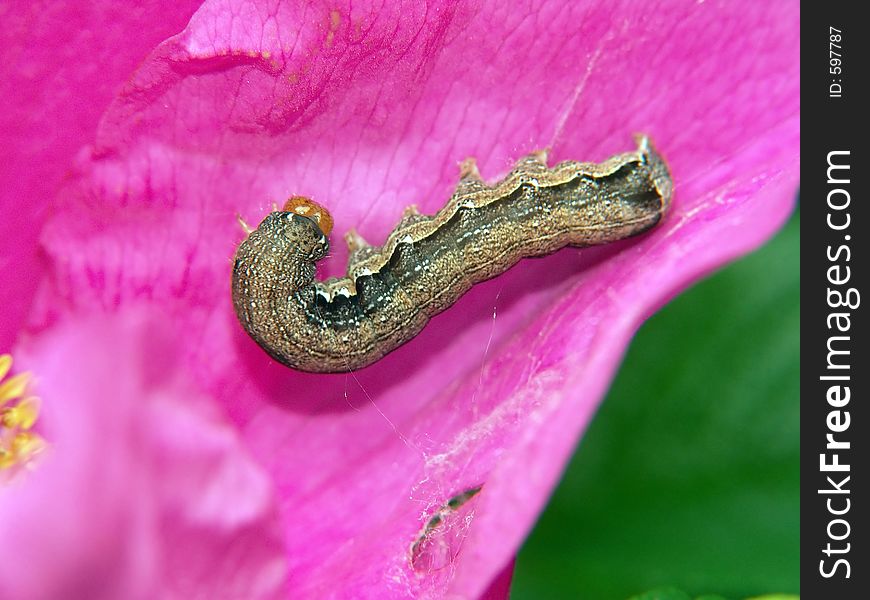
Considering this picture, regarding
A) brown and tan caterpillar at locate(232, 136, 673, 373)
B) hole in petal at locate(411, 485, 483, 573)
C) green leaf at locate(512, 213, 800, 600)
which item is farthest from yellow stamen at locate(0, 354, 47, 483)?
green leaf at locate(512, 213, 800, 600)

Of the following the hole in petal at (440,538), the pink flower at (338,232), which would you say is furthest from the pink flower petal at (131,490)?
the hole in petal at (440,538)

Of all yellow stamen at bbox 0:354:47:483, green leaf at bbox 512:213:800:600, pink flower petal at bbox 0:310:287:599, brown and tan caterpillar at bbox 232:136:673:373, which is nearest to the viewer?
pink flower petal at bbox 0:310:287:599

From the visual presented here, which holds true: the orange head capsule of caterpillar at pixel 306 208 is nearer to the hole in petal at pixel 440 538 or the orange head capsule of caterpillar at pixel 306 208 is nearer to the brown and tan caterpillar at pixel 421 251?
the brown and tan caterpillar at pixel 421 251

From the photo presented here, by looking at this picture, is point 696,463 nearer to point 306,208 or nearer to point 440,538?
point 440,538

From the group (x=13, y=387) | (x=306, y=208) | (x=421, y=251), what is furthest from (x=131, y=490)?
(x=421, y=251)
